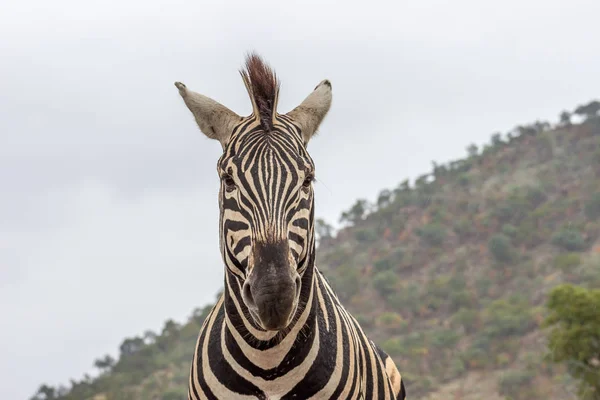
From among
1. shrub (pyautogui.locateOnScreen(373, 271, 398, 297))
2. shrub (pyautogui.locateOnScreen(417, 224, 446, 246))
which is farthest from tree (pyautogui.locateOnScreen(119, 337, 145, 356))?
shrub (pyautogui.locateOnScreen(417, 224, 446, 246))

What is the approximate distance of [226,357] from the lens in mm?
4961

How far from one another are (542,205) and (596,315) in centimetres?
4028

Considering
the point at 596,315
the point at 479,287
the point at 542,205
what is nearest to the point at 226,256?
the point at 596,315

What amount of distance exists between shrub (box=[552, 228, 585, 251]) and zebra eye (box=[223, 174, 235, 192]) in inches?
2154

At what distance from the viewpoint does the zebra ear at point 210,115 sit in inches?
207

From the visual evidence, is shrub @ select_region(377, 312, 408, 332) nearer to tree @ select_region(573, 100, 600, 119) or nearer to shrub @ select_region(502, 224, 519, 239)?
shrub @ select_region(502, 224, 519, 239)

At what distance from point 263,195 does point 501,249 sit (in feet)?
181

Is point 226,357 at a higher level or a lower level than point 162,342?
lower

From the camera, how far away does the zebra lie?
4.22 m

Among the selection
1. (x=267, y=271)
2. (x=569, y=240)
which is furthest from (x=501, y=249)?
(x=267, y=271)

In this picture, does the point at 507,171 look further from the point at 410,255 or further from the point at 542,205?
the point at 410,255

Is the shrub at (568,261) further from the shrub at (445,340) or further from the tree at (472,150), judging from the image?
the tree at (472,150)

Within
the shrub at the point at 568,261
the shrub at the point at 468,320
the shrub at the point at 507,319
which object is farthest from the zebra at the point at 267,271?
the shrub at the point at 568,261

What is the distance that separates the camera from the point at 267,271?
4102 mm
